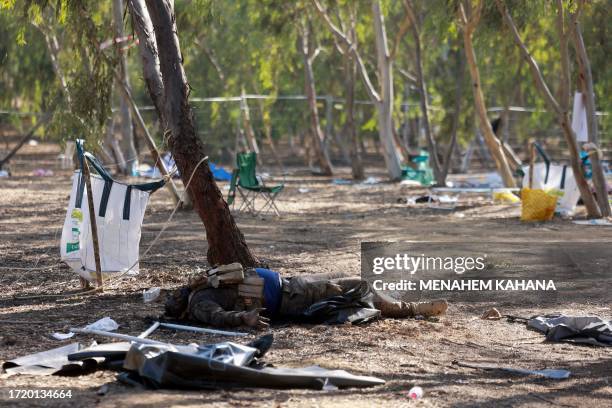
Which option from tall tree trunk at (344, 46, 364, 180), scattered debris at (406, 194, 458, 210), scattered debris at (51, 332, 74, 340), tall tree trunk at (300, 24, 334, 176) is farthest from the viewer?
tall tree trunk at (300, 24, 334, 176)

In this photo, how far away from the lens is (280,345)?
727 cm

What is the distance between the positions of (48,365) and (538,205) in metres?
10.8

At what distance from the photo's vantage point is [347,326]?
794 centimetres

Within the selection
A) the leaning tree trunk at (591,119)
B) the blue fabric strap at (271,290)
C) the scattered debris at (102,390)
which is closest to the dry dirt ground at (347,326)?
the scattered debris at (102,390)

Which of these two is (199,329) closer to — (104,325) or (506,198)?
(104,325)

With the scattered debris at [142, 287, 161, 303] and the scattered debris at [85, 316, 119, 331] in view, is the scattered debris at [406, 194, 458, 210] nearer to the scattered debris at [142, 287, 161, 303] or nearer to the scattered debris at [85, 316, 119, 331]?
the scattered debris at [142, 287, 161, 303]

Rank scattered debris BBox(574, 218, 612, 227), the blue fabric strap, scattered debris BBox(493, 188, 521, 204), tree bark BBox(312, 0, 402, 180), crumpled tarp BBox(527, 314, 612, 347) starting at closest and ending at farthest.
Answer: crumpled tarp BBox(527, 314, 612, 347), the blue fabric strap, scattered debris BBox(574, 218, 612, 227), scattered debris BBox(493, 188, 521, 204), tree bark BBox(312, 0, 402, 180)

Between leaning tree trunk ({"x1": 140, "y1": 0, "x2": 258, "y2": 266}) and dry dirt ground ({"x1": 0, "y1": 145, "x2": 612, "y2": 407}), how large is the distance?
70 centimetres

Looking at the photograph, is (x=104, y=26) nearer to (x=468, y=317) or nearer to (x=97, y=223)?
(x=97, y=223)

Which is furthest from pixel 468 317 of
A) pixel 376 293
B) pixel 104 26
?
pixel 104 26

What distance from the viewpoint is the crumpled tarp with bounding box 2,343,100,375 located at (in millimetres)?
6230

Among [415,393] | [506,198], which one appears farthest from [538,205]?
[415,393]

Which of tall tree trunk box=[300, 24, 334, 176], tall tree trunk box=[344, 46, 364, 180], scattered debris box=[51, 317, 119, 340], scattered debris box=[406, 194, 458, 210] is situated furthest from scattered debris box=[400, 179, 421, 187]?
scattered debris box=[51, 317, 119, 340]

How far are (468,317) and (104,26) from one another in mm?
9390
